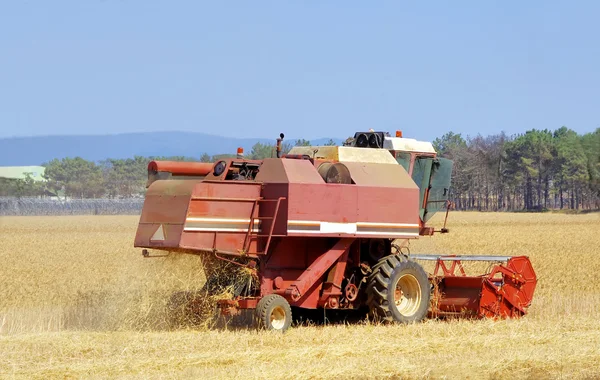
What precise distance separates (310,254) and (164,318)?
7.09 feet

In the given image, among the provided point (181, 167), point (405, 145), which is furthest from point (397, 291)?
point (181, 167)

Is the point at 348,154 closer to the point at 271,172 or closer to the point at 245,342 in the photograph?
the point at 271,172

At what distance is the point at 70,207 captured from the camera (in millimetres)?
75875

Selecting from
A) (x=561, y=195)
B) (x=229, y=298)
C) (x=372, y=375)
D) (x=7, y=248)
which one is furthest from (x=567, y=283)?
(x=561, y=195)

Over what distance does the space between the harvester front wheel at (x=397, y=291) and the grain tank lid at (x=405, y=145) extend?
183 cm

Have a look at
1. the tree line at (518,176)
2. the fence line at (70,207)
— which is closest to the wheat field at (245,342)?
the fence line at (70,207)

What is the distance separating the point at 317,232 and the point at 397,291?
6.33 feet

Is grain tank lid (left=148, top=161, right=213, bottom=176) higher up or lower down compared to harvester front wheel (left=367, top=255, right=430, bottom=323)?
higher up

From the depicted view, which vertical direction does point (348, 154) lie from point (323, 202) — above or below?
above

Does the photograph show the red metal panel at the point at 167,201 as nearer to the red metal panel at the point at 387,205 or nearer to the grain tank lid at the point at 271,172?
the grain tank lid at the point at 271,172

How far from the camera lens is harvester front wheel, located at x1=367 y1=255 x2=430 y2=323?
1308 centimetres

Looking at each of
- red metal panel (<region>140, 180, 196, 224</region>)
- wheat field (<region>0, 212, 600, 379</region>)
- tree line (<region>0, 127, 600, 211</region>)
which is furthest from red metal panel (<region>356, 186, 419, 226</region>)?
tree line (<region>0, 127, 600, 211</region>)

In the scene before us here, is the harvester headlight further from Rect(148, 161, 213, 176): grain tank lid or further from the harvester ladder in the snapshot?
the harvester ladder

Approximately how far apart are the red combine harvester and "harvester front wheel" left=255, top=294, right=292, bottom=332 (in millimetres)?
15
